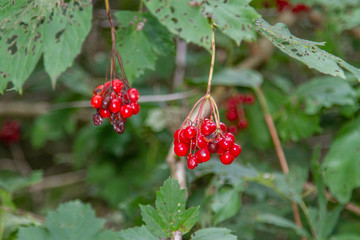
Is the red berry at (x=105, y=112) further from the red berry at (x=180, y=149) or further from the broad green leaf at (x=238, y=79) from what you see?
the broad green leaf at (x=238, y=79)

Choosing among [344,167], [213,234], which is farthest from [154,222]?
[344,167]

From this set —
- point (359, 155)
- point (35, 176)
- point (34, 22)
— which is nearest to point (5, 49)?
point (34, 22)

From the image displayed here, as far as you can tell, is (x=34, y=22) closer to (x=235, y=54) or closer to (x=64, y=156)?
(x=235, y=54)

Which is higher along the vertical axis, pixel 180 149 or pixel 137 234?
pixel 180 149

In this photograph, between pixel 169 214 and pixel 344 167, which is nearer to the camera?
pixel 169 214

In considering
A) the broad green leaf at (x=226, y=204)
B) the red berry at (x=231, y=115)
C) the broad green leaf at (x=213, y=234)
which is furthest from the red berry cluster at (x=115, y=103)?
the red berry at (x=231, y=115)

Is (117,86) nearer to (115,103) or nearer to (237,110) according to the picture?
(115,103)
